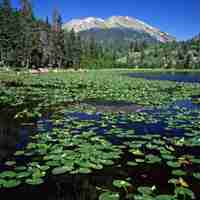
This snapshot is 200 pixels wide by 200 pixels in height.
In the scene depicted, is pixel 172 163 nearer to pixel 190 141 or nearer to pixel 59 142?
pixel 190 141

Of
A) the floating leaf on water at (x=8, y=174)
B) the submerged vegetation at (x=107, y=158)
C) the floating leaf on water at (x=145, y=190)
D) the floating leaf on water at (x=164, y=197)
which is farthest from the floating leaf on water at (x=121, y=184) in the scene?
the floating leaf on water at (x=8, y=174)

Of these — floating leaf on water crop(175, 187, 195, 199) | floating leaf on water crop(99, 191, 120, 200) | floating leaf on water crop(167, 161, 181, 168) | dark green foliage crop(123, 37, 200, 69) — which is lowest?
floating leaf on water crop(99, 191, 120, 200)

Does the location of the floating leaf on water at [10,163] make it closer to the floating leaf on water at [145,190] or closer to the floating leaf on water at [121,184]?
the floating leaf on water at [121,184]

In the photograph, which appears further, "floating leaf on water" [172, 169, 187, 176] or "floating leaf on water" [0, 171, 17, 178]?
"floating leaf on water" [172, 169, 187, 176]

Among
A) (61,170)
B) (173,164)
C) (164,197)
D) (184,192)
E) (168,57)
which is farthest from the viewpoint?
(168,57)

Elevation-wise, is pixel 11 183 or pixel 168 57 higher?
pixel 168 57

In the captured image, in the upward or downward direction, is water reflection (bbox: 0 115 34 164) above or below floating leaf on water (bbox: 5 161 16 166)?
above

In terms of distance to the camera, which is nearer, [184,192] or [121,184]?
[184,192]

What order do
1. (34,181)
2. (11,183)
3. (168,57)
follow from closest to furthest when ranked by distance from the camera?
→ (11,183) < (34,181) < (168,57)

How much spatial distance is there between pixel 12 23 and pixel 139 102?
158ft

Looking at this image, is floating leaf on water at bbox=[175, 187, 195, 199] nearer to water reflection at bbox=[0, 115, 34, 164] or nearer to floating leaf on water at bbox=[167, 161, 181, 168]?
floating leaf on water at bbox=[167, 161, 181, 168]

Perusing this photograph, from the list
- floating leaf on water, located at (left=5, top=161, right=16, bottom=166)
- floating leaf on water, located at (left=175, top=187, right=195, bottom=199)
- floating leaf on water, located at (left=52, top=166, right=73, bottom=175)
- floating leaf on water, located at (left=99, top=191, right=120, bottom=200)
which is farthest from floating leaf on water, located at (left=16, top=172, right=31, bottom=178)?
floating leaf on water, located at (left=175, top=187, right=195, bottom=199)

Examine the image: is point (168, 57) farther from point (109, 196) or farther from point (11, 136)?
point (109, 196)

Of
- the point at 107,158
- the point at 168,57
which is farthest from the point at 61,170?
the point at 168,57
